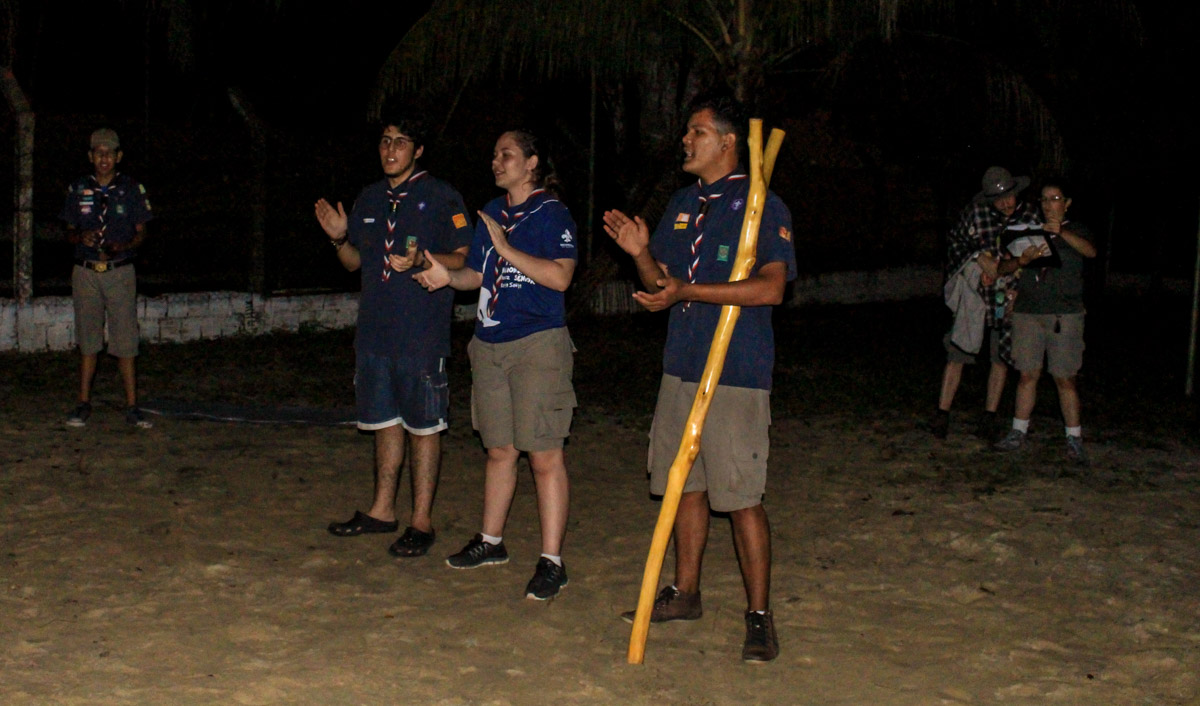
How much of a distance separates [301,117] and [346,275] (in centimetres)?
721

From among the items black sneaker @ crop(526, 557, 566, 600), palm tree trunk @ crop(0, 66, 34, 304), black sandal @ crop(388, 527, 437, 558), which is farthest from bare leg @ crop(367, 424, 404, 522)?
palm tree trunk @ crop(0, 66, 34, 304)

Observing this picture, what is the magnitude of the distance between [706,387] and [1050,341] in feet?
13.6

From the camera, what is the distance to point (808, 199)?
67.8 ft

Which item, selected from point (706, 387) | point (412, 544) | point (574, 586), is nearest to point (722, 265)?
point (706, 387)

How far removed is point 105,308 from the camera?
839 centimetres

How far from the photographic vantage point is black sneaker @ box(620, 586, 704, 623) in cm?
503

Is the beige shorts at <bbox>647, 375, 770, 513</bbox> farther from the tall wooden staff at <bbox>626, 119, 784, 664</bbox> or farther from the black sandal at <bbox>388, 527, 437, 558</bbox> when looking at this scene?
the black sandal at <bbox>388, 527, 437, 558</bbox>

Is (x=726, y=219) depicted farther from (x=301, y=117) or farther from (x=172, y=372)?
(x=301, y=117)

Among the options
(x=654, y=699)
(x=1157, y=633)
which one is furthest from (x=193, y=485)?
(x=1157, y=633)

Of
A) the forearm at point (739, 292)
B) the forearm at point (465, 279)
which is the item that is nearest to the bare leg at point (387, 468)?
the forearm at point (465, 279)

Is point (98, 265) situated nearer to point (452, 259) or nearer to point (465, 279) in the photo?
point (452, 259)

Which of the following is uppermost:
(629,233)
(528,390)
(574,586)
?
(629,233)

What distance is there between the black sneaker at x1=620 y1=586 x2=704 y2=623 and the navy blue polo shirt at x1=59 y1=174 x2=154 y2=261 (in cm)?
475

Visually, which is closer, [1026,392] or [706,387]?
[706,387]
